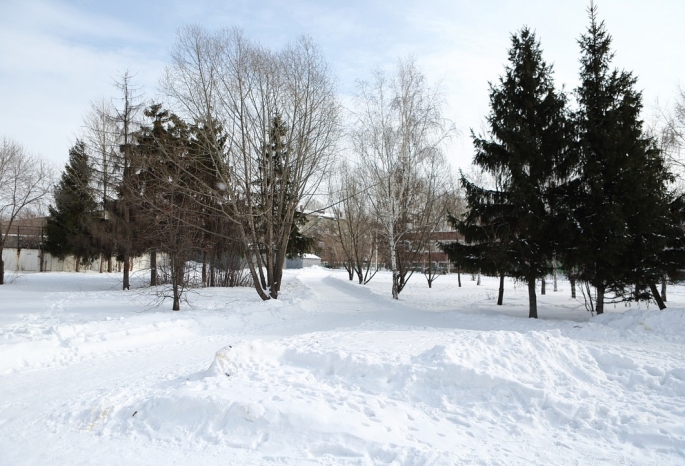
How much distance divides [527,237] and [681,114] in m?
12.5

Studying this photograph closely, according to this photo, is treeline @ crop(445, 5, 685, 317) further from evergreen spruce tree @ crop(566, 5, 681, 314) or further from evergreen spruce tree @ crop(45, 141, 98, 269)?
evergreen spruce tree @ crop(45, 141, 98, 269)

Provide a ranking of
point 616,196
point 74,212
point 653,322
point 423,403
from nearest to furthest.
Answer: point 423,403 → point 653,322 → point 616,196 → point 74,212

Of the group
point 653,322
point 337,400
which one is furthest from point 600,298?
point 337,400

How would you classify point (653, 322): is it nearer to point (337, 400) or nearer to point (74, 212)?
point (337, 400)

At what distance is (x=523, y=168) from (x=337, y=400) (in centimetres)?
1198

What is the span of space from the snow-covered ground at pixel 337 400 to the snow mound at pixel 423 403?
0.07 feet

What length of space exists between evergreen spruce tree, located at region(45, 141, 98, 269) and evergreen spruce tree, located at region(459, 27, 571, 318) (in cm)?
2025

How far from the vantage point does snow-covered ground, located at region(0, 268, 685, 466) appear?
4230 millimetres

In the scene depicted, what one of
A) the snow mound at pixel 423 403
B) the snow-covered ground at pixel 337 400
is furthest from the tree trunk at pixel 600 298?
the snow mound at pixel 423 403

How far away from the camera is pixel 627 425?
190 inches

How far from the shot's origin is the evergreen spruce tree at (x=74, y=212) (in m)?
23.8

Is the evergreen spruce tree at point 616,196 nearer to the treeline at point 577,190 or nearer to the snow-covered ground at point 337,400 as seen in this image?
the treeline at point 577,190

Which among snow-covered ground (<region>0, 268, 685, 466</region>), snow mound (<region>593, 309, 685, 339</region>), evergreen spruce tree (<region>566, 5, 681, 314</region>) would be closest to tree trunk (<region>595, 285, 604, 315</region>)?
evergreen spruce tree (<region>566, 5, 681, 314</region>)

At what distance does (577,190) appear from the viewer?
1438cm
